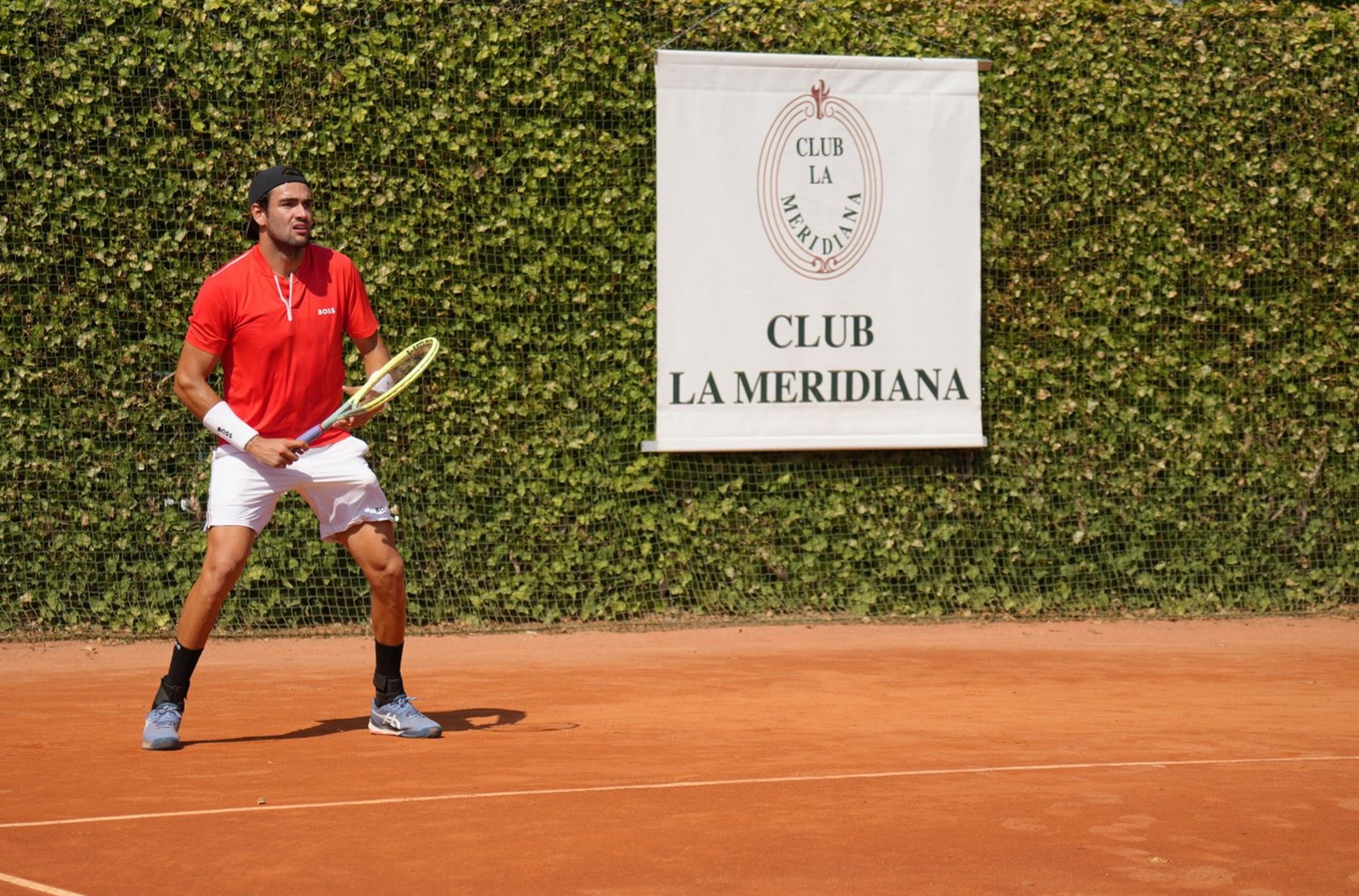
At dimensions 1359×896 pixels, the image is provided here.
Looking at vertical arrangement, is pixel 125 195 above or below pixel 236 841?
above

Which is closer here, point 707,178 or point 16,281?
point 16,281

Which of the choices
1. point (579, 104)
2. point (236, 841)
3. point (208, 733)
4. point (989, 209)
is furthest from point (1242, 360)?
point (236, 841)

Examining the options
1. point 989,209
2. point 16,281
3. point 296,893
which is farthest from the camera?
point 989,209

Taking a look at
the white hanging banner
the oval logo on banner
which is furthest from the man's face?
the oval logo on banner

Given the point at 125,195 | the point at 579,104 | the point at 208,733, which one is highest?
the point at 579,104

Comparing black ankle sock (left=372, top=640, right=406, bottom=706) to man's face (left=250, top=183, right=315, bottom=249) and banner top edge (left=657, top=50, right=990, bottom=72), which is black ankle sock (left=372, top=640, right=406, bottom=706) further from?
banner top edge (left=657, top=50, right=990, bottom=72)

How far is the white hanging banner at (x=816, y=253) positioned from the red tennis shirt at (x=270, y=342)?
331cm

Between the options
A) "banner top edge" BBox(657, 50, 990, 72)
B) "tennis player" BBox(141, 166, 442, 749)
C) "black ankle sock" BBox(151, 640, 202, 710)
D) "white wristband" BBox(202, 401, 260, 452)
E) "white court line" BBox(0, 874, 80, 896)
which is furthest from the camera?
"banner top edge" BBox(657, 50, 990, 72)

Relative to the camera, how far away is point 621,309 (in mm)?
8938

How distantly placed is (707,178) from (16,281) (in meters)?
3.69

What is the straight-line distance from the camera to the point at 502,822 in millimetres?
4688

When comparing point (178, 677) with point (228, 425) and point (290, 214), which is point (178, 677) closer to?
point (228, 425)

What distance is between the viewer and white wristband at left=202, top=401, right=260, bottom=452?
5.63 meters

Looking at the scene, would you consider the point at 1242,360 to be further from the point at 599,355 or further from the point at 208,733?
the point at 208,733
